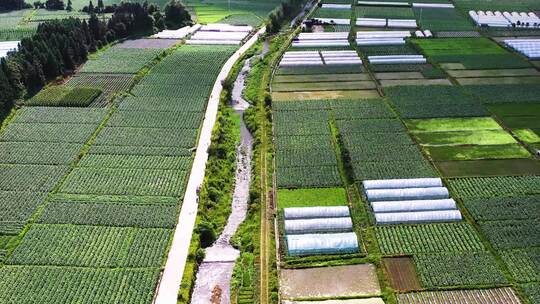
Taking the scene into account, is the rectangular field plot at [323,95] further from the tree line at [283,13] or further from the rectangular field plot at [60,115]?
the tree line at [283,13]

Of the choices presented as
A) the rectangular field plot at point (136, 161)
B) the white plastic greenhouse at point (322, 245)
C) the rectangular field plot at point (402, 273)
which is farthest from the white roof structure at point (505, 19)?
the white plastic greenhouse at point (322, 245)

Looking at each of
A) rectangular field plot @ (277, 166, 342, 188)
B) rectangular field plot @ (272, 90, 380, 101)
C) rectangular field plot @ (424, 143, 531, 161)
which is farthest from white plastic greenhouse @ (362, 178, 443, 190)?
rectangular field plot @ (272, 90, 380, 101)

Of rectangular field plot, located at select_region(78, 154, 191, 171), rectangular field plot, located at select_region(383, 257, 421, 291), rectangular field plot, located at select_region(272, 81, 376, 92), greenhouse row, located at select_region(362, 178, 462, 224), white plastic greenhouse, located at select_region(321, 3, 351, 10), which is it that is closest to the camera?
rectangular field plot, located at select_region(383, 257, 421, 291)

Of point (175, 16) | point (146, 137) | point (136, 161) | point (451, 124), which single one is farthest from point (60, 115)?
point (175, 16)

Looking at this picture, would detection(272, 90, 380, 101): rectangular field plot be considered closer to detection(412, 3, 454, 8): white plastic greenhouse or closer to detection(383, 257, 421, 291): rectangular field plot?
detection(383, 257, 421, 291): rectangular field plot

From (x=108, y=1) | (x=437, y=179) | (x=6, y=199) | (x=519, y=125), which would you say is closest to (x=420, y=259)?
(x=437, y=179)

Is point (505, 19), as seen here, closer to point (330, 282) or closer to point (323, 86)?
point (323, 86)
